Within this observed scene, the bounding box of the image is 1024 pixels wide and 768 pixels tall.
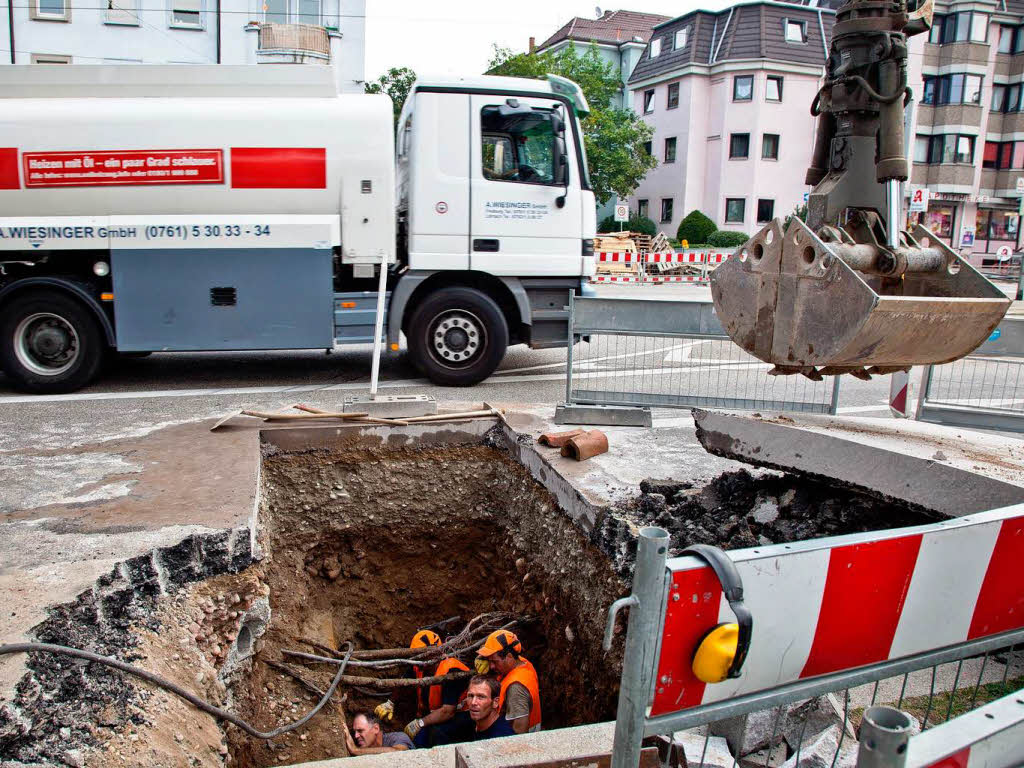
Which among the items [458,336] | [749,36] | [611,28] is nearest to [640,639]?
[458,336]

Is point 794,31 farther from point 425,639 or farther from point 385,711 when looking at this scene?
point 385,711

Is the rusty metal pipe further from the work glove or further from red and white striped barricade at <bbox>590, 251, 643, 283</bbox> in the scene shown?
red and white striped barricade at <bbox>590, 251, 643, 283</bbox>

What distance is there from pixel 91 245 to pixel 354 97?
2939 mm

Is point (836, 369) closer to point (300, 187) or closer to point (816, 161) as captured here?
point (816, 161)

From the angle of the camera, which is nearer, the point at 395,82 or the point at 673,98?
the point at 395,82

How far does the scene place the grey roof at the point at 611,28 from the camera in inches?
1945

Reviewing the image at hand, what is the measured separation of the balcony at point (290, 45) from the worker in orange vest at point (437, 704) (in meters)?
6.61

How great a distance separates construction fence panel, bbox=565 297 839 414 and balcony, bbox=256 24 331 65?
4457mm

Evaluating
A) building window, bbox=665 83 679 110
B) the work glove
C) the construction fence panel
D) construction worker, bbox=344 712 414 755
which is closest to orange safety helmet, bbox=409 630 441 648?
the work glove

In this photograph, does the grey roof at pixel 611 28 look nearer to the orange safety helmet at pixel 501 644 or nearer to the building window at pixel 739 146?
the building window at pixel 739 146

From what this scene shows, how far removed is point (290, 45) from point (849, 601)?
8899mm

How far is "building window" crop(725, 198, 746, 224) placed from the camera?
40156mm

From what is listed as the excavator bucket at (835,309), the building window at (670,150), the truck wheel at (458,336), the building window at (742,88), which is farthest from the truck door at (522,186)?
the building window at (670,150)

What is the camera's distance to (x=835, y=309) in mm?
3084
